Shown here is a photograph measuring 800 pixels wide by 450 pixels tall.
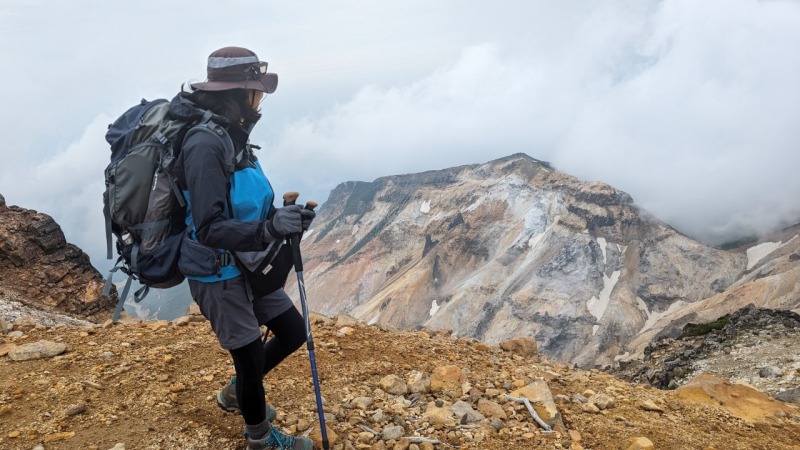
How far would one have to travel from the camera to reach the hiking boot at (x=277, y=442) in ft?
14.5

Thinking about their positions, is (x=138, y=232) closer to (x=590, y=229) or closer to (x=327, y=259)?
(x=590, y=229)

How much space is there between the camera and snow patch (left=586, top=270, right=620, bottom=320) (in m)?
112

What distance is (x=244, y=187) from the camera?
3.96m

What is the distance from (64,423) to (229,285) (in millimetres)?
2747

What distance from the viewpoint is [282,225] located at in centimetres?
391

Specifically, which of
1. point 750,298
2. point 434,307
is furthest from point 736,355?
point 434,307

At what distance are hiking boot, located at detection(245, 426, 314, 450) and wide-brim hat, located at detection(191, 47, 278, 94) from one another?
2868 millimetres

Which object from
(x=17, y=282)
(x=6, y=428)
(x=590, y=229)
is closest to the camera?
(x=6, y=428)

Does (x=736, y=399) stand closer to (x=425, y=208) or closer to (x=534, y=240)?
(x=534, y=240)

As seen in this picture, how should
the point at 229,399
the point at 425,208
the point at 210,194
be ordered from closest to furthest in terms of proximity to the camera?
the point at 210,194 < the point at 229,399 < the point at 425,208

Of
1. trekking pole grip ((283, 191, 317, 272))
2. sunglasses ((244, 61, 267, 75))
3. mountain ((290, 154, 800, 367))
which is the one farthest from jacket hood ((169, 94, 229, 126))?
mountain ((290, 154, 800, 367))

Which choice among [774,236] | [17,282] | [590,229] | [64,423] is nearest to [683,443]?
[64,423]

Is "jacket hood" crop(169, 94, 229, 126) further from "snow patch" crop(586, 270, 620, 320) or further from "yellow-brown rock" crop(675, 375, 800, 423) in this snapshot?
"snow patch" crop(586, 270, 620, 320)

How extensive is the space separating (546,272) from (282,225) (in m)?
121
